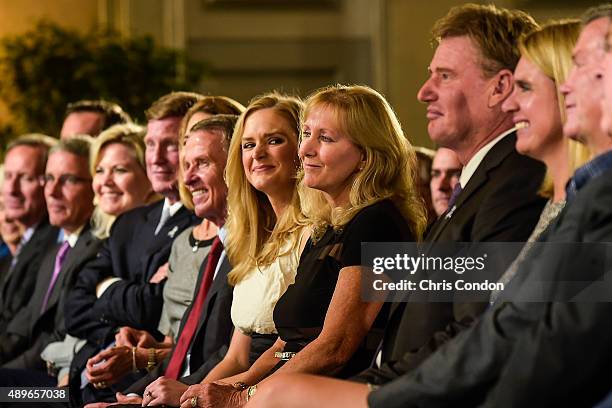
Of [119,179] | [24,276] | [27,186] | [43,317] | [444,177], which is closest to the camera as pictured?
[444,177]

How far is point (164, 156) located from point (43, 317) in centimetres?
96

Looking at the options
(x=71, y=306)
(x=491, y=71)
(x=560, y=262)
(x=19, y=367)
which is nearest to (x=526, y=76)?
(x=491, y=71)

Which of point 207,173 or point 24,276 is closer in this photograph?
point 207,173

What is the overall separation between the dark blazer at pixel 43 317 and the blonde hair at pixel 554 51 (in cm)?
258

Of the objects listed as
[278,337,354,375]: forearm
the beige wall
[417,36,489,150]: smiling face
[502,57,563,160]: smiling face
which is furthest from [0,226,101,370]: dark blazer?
the beige wall

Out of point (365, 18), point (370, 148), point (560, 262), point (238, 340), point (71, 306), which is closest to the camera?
point (560, 262)

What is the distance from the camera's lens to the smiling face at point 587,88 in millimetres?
1944

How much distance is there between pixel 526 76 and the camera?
7.23ft

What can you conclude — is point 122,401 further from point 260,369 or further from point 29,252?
point 29,252

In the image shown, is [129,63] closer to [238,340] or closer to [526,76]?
[238,340]

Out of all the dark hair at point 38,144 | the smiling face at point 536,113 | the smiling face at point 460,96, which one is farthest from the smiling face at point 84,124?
the smiling face at point 536,113

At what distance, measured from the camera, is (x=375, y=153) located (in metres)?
2.81

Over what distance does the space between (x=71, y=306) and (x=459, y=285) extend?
2.26m

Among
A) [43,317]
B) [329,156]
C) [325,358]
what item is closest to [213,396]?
[325,358]
